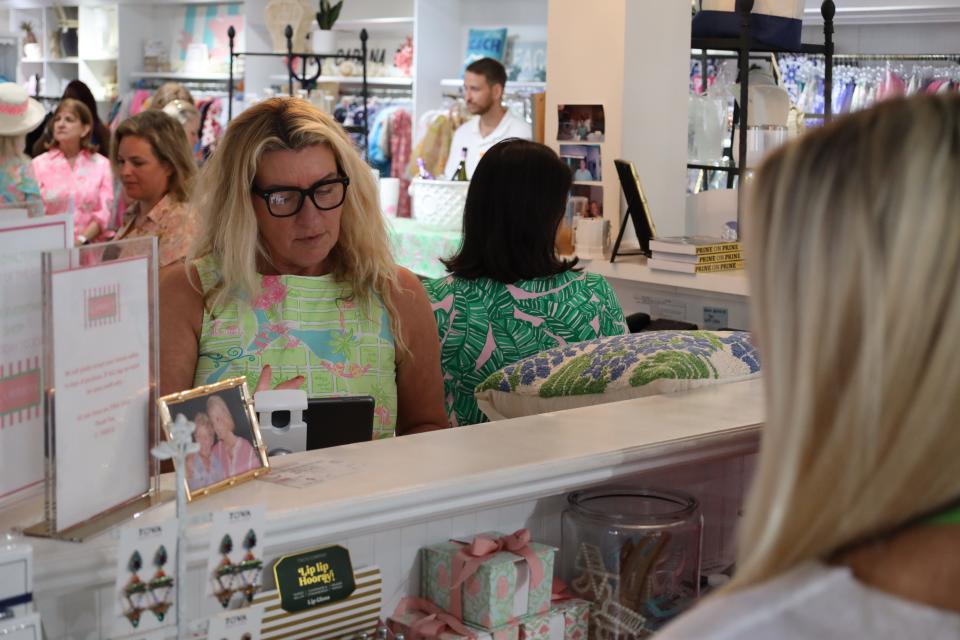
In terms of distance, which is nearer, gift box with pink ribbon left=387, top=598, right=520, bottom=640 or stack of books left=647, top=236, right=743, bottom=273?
gift box with pink ribbon left=387, top=598, right=520, bottom=640

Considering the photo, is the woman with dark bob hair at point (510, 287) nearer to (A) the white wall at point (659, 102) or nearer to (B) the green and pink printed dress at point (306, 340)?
(B) the green and pink printed dress at point (306, 340)

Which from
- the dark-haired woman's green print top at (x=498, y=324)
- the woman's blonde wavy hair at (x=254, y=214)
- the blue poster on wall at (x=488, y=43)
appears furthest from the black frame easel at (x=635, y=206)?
the blue poster on wall at (x=488, y=43)

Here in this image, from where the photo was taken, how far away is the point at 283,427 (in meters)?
1.64

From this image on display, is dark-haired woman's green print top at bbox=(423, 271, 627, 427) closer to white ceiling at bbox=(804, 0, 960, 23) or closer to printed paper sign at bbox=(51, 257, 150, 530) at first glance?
printed paper sign at bbox=(51, 257, 150, 530)

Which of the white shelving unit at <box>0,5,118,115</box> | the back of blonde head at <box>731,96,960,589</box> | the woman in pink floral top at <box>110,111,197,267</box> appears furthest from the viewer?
the white shelving unit at <box>0,5,118,115</box>

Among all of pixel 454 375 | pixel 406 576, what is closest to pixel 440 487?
pixel 406 576

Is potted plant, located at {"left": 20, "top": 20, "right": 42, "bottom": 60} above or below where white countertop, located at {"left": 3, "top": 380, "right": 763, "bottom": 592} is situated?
above

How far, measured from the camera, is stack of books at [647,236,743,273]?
13.5ft

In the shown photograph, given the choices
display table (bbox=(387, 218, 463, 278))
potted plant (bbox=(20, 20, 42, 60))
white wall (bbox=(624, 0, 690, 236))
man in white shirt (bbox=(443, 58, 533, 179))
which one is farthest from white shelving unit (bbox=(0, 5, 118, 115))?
white wall (bbox=(624, 0, 690, 236))

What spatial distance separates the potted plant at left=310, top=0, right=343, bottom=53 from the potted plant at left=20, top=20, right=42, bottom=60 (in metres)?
4.44

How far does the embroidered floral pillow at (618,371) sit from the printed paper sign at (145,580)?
0.93 m

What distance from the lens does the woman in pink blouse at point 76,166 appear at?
7512 mm

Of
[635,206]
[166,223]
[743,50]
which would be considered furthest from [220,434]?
[166,223]

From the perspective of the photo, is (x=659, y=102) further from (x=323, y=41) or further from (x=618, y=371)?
(x=323, y=41)
